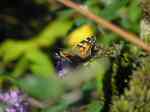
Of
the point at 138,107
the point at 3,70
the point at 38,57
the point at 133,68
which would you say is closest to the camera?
the point at 38,57

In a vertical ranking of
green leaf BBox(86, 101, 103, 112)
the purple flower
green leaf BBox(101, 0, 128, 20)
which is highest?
green leaf BBox(101, 0, 128, 20)

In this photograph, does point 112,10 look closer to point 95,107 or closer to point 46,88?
point 46,88

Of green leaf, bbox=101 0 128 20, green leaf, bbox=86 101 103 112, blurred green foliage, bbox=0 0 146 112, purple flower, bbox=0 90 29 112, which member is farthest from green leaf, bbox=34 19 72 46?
green leaf, bbox=86 101 103 112

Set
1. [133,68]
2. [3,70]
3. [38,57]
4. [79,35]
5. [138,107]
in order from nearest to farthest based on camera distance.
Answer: [38,57] → [3,70] → [79,35] → [138,107] → [133,68]

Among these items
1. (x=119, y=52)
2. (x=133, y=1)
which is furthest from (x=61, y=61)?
(x=133, y=1)

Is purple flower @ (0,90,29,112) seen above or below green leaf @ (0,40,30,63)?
below

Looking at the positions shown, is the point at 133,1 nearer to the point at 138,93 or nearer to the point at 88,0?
Answer: the point at 88,0

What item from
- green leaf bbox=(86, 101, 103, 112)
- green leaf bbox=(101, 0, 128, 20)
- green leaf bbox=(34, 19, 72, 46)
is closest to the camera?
green leaf bbox=(34, 19, 72, 46)

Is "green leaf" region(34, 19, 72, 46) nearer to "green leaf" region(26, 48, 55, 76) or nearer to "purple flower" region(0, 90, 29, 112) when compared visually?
"green leaf" region(26, 48, 55, 76)
